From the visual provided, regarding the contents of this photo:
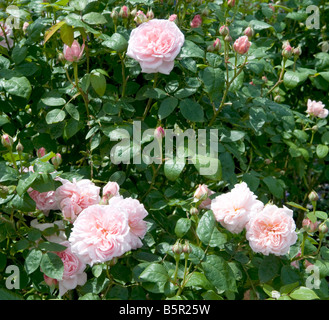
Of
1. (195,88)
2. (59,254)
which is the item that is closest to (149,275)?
(59,254)

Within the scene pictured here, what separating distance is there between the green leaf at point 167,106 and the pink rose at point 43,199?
391 mm

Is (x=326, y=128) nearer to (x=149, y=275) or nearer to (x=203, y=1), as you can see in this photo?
(x=203, y=1)

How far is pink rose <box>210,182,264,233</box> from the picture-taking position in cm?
134

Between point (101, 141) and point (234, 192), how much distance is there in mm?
472

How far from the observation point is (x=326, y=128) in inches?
94.3

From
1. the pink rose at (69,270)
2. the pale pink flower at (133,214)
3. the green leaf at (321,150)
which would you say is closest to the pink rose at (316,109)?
the green leaf at (321,150)

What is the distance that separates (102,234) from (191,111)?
502mm

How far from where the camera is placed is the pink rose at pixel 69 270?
4.38ft

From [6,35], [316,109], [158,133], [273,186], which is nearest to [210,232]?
[158,133]

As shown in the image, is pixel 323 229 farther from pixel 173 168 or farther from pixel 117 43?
pixel 117 43

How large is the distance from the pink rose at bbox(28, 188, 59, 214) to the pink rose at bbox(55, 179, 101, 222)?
0.09ft

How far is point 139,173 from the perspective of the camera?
1739mm

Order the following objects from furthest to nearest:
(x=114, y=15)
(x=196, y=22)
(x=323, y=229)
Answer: (x=196, y=22)
(x=114, y=15)
(x=323, y=229)

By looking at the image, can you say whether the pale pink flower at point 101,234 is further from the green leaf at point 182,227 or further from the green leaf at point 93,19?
the green leaf at point 93,19
